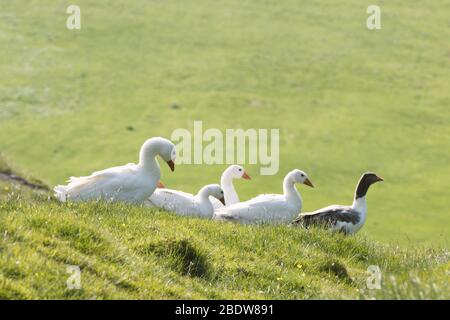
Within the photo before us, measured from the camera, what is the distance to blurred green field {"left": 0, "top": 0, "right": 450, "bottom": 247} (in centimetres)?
7962

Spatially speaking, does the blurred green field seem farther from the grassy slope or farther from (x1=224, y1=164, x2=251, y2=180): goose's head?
the grassy slope

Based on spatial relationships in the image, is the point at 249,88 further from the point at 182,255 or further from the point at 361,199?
the point at 182,255

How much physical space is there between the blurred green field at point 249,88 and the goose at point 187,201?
4985cm

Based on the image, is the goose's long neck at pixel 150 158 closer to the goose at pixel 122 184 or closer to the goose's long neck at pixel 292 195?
the goose at pixel 122 184

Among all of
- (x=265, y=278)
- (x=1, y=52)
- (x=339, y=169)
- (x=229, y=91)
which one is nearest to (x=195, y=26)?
(x=229, y=91)

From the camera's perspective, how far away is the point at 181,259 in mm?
13273

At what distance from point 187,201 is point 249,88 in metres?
71.3

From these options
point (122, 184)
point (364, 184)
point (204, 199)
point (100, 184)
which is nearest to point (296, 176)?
point (364, 184)

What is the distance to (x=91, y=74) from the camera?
306 feet

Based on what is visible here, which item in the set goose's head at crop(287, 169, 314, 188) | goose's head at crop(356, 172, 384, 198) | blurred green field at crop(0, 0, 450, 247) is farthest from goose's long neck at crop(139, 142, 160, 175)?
blurred green field at crop(0, 0, 450, 247)

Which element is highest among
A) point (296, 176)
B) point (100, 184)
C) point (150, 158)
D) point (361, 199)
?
point (150, 158)

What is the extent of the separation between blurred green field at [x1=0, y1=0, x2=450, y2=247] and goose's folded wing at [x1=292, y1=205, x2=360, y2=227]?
163ft

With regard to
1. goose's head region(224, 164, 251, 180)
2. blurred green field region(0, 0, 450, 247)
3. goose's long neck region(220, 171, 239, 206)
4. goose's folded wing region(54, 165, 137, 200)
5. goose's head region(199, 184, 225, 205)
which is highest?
goose's folded wing region(54, 165, 137, 200)
